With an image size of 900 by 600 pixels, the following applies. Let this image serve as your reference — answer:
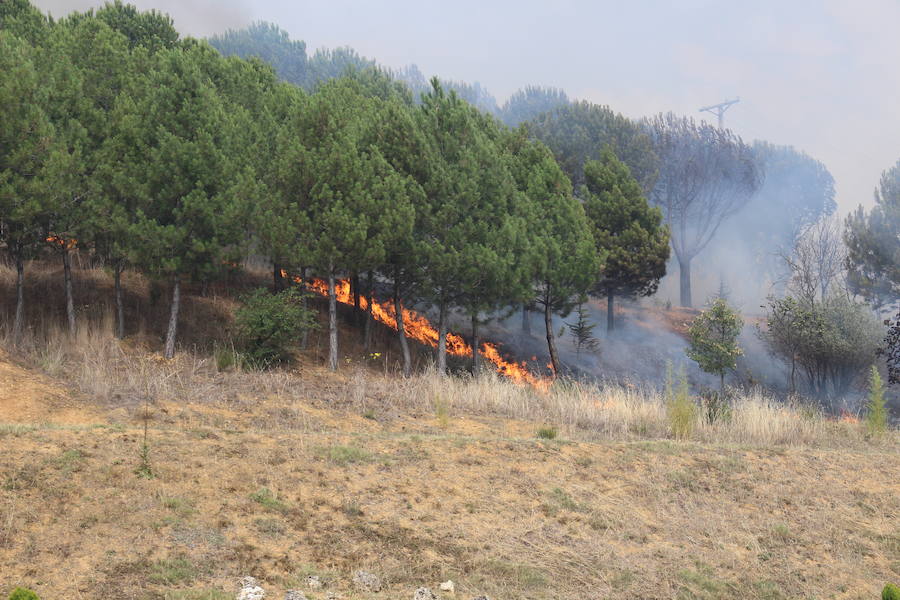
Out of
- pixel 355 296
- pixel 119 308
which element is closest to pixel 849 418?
pixel 355 296

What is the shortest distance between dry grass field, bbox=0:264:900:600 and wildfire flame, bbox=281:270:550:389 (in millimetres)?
12566

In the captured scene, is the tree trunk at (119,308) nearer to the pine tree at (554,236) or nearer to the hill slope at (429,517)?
the hill slope at (429,517)

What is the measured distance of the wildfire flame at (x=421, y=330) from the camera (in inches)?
1054

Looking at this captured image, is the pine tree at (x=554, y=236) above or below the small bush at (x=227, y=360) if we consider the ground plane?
above

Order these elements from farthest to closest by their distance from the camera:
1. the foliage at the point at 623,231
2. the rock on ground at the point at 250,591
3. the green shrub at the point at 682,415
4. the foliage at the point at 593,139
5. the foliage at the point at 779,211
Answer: the foliage at the point at 779,211 < the foliage at the point at 593,139 < the foliage at the point at 623,231 < the green shrub at the point at 682,415 < the rock on ground at the point at 250,591

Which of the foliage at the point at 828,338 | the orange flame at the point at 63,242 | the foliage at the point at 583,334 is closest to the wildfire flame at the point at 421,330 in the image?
the foliage at the point at 583,334

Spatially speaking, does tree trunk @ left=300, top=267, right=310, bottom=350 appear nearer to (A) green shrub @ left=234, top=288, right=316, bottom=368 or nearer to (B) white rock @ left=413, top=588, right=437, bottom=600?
(A) green shrub @ left=234, top=288, right=316, bottom=368

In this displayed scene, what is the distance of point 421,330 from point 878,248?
25.1 metres

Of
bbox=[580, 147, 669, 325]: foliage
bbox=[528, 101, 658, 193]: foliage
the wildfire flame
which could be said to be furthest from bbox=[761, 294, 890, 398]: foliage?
bbox=[528, 101, 658, 193]: foliage

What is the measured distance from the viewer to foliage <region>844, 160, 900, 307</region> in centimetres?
3794

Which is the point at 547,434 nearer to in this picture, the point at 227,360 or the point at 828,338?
the point at 227,360

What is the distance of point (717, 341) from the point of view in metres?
26.2

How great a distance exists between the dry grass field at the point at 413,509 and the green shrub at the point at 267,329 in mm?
4866

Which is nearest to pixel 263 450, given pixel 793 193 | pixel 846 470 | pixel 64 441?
pixel 64 441
